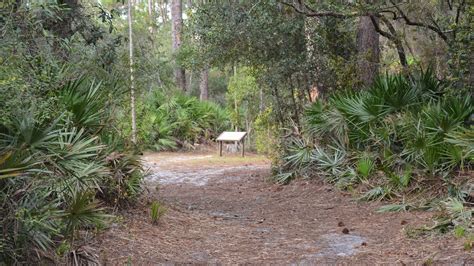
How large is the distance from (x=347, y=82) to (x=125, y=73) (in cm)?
498

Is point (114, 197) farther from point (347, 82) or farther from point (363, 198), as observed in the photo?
point (347, 82)

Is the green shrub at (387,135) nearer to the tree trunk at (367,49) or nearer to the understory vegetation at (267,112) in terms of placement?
the understory vegetation at (267,112)

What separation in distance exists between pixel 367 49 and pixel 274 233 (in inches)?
216

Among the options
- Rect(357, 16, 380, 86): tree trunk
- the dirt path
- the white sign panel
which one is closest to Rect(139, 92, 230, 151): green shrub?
the white sign panel

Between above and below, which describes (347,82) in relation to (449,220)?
above

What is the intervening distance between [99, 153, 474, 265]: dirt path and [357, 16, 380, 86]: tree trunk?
2.52 metres

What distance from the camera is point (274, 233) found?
282 inches

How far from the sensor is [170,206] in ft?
27.9

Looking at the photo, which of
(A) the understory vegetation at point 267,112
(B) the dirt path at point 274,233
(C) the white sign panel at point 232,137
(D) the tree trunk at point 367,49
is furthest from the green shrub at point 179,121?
(D) the tree trunk at point 367,49

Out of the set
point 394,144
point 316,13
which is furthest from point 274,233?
point 316,13

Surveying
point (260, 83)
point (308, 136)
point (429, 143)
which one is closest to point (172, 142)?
point (260, 83)

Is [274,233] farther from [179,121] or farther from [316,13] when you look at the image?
[179,121]

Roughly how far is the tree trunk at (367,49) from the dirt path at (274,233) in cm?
252

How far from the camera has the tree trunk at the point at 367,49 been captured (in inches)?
440
